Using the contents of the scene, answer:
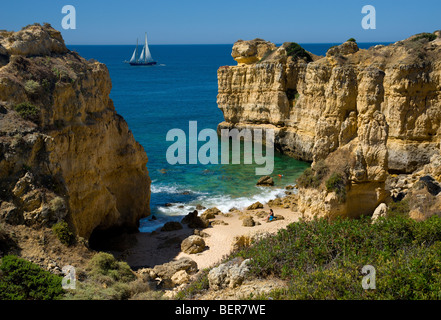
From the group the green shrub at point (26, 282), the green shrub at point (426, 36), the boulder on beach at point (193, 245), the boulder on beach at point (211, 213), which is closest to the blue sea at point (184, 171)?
the boulder on beach at point (211, 213)

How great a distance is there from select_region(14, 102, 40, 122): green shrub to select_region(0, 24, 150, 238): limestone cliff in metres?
0.04

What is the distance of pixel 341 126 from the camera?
76.0 ft

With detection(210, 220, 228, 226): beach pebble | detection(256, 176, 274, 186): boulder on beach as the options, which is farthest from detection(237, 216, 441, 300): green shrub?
detection(256, 176, 274, 186): boulder on beach

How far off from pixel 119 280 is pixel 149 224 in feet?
43.5

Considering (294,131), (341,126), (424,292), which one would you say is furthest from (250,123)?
(424,292)

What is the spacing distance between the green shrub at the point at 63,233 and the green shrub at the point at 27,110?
5001mm

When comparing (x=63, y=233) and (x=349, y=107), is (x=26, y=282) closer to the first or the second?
(x=63, y=233)

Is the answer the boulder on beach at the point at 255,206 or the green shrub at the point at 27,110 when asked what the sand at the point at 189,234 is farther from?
the green shrub at the point at 27,110

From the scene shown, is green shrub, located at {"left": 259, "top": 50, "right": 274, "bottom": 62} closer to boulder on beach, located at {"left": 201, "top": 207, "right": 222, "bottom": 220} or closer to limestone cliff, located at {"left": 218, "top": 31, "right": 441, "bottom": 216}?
limestone cliff, located at {"left": 218, "top": 31, "right": 441, "bottom": 216}

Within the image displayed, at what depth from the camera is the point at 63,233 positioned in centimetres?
1653

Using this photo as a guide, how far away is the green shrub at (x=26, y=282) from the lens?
12656 mm

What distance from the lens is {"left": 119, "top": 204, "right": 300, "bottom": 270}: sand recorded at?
73.2ft

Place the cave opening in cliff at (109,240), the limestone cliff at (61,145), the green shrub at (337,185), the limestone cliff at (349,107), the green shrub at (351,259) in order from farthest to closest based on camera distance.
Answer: the cave opening in cliff at (109,240), the limestone cliff at (349,107), the green shrub at (337,185), the limestone cliff at (61,145), the green shrub at (351,259)

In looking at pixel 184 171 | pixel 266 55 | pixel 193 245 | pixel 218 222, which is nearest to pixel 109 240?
pixel 193 245
